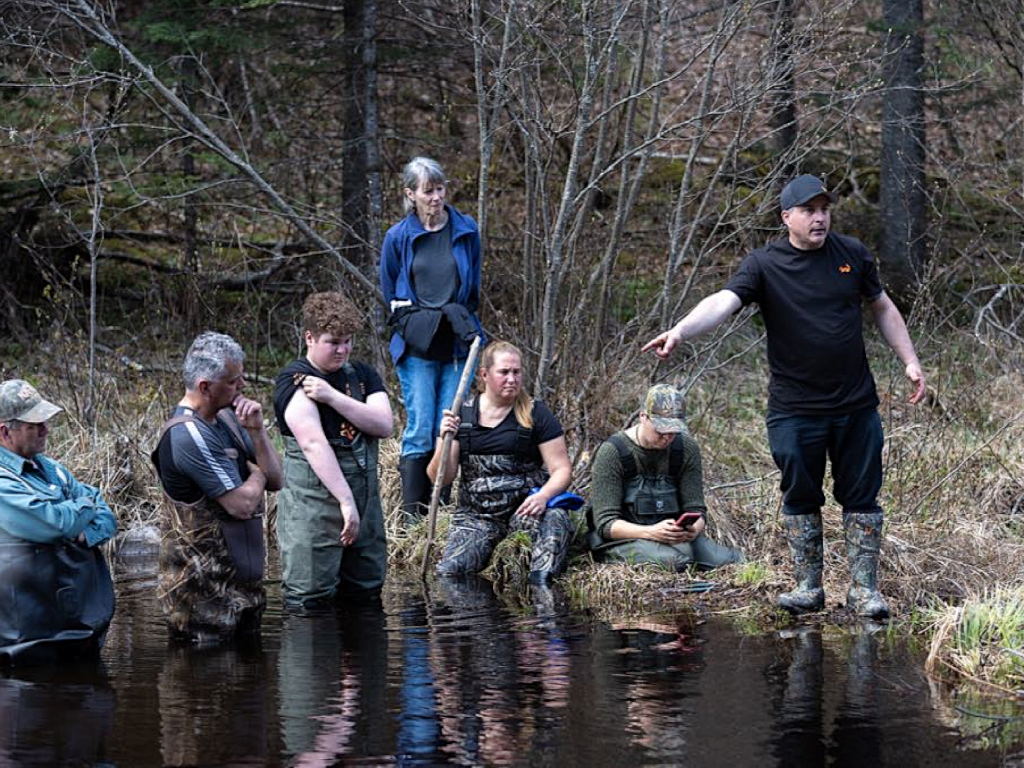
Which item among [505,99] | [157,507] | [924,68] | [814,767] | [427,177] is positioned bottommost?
[814,767]

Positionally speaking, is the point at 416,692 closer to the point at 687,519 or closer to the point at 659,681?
the point at 659,681

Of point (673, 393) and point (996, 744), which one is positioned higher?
point (673, 393)

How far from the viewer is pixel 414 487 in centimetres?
994

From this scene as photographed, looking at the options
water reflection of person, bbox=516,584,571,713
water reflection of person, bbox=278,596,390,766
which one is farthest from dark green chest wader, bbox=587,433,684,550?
water reflection of person, bbox=278,596,390,766

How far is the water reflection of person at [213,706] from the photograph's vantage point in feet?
17.8

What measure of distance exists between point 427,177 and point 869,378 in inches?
128

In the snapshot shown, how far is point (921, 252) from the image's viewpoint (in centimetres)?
1727

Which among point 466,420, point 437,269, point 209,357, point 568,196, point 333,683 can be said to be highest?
point 568,196

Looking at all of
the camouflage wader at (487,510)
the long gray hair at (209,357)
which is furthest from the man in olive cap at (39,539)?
the camouflage wader at (487,510)

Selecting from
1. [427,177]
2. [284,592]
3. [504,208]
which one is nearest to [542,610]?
[284,592]

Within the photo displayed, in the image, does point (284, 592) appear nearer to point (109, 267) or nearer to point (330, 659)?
point (330, 659)

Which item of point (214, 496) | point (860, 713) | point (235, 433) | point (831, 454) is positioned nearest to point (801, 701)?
point (860, 713)

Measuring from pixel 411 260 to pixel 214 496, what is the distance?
3117mm

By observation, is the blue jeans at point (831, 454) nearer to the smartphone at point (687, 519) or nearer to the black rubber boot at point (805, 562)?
the black rubber boot at point (805, 562)
